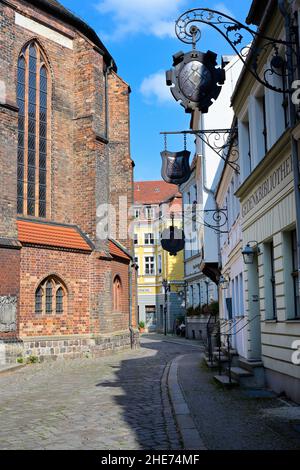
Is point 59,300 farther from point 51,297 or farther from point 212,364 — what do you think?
point 212,364

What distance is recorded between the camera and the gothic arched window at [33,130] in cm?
2253

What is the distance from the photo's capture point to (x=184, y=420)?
28.0 ft

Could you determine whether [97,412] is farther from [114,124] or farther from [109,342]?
[114,124]

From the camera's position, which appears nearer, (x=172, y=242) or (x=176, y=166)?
(x=176, y=166)

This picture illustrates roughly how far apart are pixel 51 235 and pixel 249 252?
1082cm

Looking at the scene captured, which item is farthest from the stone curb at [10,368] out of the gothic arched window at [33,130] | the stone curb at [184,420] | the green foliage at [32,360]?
the gothic arched window at [33,130]

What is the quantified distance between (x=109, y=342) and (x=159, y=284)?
1527 inches

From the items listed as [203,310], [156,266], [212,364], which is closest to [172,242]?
[212,364]

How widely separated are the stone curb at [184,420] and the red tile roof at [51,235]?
9067mm

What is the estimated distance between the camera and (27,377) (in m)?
15.9

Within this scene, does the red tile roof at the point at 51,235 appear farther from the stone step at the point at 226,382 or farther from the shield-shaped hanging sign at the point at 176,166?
the stone step at the point at 226,382

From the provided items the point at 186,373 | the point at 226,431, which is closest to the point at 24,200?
the point at 186,373

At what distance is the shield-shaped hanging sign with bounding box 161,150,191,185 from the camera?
15.3 m

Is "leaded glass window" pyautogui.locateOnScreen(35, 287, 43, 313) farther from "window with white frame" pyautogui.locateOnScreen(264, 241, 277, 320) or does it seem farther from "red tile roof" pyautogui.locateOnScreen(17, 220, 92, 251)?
"window with white frame" pyautogui.locateOnScreen(264, 241, 277, 320)
